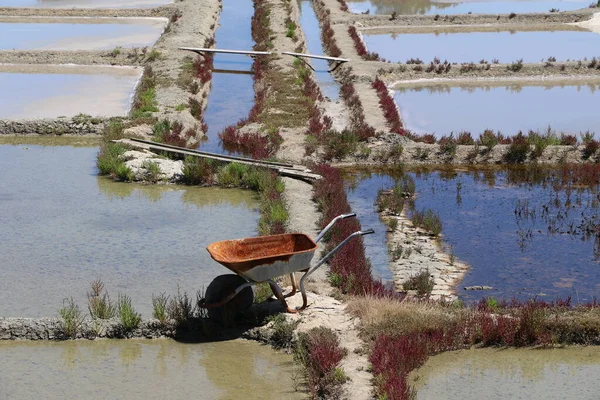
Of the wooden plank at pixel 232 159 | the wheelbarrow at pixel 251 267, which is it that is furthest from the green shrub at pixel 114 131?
the wheelbarrow at pixel 251 267

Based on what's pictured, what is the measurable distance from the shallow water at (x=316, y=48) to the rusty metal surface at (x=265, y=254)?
14731mm

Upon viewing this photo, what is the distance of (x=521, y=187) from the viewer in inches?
734

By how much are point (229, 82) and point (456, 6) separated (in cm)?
1896

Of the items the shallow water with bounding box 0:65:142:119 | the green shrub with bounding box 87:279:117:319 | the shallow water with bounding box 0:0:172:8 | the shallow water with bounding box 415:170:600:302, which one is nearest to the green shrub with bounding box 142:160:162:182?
the shallow water with bounding box 415:170:600:302

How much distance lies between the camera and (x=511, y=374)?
10.6 m

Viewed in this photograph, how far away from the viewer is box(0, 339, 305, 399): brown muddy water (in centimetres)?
1005

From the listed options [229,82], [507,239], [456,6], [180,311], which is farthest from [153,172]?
[456,6]

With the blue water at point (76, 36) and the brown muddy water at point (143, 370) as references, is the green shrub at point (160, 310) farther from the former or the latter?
the blue water at point (76, 36)

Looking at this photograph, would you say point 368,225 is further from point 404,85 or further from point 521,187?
point 404,85

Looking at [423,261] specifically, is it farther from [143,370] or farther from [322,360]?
[143,370]

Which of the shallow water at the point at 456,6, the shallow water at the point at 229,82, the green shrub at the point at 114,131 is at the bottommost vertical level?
the green shrub at the point at 114,131

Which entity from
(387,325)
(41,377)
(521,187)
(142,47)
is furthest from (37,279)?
(142,47)

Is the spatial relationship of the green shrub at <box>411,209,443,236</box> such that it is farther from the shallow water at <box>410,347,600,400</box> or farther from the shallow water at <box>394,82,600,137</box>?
the shallow water at <box>394,82,600,137</box>

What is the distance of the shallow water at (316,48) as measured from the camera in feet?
91.6
